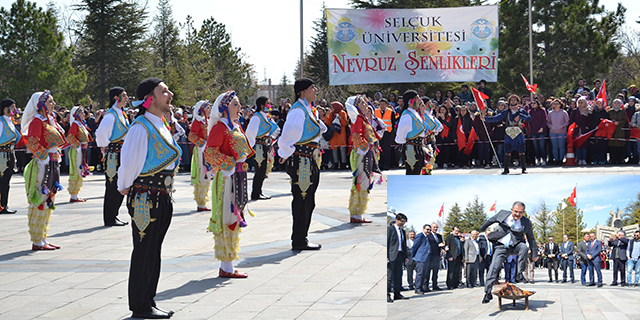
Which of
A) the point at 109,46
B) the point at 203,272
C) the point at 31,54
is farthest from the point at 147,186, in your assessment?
the point at 109,46

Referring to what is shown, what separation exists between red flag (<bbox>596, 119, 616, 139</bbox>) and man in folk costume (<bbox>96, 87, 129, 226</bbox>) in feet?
40.4

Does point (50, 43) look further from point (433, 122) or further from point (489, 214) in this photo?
point (489, 214)

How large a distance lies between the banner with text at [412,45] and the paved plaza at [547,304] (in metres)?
21.1

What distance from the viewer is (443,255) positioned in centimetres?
277

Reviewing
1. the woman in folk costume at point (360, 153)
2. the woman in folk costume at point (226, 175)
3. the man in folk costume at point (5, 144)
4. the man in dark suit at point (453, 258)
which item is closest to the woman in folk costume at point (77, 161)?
the man in folk costume at point (5, 144)

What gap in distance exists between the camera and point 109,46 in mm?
52250

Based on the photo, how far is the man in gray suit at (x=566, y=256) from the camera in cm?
248

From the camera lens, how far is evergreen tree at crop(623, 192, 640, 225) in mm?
2568

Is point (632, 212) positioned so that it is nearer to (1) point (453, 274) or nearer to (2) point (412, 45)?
(1) point (453, 274)

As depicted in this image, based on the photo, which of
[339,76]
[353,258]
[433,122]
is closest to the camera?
[353,258]

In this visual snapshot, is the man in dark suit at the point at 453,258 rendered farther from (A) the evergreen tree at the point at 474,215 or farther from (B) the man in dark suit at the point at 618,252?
(B) the man in dark suit at the point at 618,252

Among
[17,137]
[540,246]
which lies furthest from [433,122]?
[540,246]

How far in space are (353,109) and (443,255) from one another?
7694mm

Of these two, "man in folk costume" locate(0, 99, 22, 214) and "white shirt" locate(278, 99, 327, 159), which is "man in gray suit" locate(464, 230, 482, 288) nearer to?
"white shirt" locate(278, 99, 327, 159)
